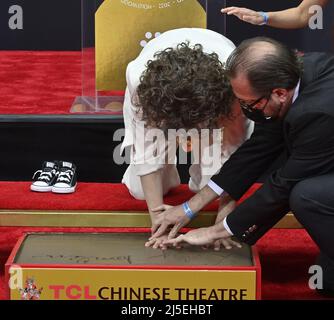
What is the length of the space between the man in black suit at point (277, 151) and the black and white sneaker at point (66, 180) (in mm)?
428

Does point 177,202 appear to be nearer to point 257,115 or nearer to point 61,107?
point 257,115

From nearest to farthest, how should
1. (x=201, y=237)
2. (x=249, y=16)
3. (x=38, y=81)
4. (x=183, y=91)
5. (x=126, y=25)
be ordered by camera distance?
(x=183, y=91) < (x=201, y=237) < (x=126, y=25) < (x=249, y=16) < (x=38, y=81)

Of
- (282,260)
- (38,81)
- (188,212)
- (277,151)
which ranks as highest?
(277,151)

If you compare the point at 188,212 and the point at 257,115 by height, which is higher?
the point at 257,115

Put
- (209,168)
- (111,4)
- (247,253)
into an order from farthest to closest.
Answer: (111,4)
(209,168)
(247,253)

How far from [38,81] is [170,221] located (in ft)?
5.22

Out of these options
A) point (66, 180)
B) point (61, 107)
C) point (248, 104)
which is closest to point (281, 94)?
point (248, 104)

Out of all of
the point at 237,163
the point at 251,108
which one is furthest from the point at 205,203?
the point at 251,108

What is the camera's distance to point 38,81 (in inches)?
157

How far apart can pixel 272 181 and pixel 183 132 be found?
0.93 ft

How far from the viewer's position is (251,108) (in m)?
2.32

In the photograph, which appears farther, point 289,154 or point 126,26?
point 126,26

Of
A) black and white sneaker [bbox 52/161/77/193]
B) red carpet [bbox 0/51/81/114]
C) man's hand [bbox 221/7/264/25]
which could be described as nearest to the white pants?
black and white sneaker [bbox 52/161/77/193]

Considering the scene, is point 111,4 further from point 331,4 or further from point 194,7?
point 331,4
